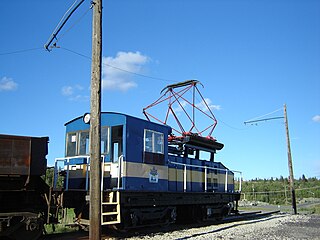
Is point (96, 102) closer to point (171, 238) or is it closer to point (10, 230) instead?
point (10, 230)

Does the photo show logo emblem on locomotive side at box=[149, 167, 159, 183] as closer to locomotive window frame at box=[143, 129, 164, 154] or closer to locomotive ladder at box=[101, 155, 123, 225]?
locomotive window frame at box=[143, 129, 164, 154]

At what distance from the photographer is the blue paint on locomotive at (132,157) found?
1173 cm

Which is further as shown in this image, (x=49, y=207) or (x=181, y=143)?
(x=181, y=143)

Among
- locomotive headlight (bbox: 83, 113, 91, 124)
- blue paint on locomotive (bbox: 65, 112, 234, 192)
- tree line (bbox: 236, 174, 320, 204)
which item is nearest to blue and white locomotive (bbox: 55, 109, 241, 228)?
blue paint on locomotive (bbox: 65, 112, 234, 192)

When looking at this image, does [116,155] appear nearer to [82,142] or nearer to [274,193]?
[82,142]

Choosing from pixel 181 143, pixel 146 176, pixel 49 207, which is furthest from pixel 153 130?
pixel 49 207

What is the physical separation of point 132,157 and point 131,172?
1.64 feet

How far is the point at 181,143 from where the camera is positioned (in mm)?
15359

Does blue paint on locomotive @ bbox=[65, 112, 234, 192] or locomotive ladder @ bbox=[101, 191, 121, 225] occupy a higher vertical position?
blue paint on locomotive @ bbox=[65, 112, 234, 192]

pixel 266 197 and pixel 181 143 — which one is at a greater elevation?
pixel 181 143

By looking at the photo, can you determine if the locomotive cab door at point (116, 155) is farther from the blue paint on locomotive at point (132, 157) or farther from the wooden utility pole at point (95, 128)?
the wooden utility pole at point (95, 128)

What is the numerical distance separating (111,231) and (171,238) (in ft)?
7.87

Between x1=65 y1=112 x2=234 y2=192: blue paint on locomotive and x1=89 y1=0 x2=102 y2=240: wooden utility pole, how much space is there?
3475mm

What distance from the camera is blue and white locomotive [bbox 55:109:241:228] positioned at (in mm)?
11289
